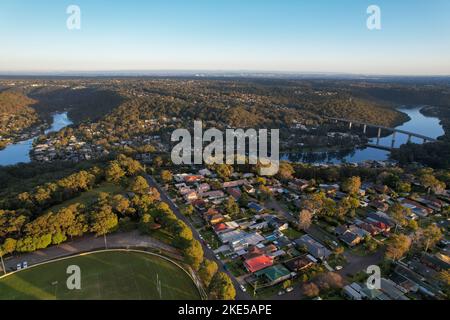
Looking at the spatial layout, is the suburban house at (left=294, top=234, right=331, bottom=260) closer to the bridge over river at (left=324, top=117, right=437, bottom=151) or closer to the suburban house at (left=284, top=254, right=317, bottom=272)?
the suburban house at (left=284, top=254, right=317, bottom=272)

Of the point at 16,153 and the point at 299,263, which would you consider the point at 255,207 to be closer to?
the point at 299,263

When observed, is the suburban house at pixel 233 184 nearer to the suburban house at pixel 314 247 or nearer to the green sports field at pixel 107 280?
the suburban house at pixel 314 247

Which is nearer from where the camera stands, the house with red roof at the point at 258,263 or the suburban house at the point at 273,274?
the suburban house at the point at 273,274

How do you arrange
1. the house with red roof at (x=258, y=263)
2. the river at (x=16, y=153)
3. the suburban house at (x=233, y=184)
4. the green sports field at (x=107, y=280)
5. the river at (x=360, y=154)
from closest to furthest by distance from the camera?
the green sports field at (x=107, y=280), the house with red roof at (x=258, y=263), the suburban house at (x=233, y=184), the river at (x=16, y=153), the river at (x=360, y=154)

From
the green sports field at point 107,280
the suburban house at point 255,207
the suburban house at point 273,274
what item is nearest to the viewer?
the green sports field at point 107,280

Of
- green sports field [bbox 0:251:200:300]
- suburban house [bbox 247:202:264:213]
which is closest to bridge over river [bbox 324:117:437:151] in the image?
suburban house [bbox 247:202:264:213]

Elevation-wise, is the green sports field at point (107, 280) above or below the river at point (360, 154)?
below

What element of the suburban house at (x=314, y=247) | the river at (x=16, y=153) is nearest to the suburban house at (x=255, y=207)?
the suburban house at (x=314, y=247)

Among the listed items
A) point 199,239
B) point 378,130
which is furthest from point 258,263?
point 378,130

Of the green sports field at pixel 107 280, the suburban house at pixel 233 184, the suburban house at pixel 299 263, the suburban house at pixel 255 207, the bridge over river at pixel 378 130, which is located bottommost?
the green sports field at pixel 107 280
